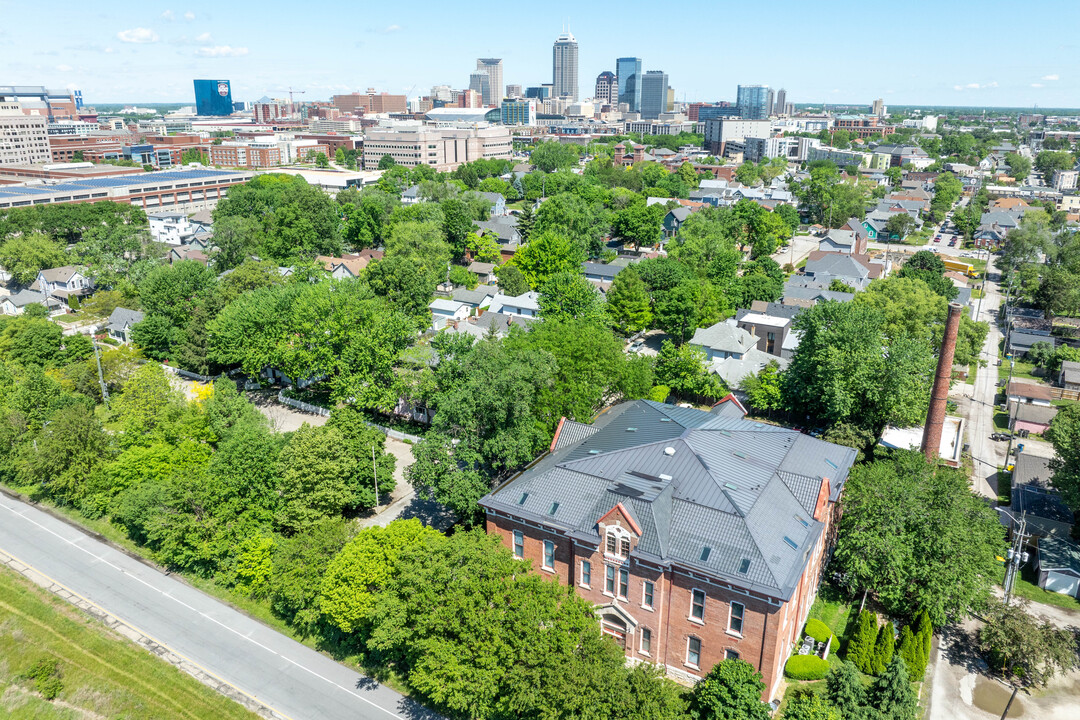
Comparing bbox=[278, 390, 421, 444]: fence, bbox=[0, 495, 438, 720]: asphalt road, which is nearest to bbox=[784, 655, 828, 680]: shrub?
bbox=[0, 495, 438, 720]: asphalt road

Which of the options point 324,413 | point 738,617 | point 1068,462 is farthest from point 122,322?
point 1068,462

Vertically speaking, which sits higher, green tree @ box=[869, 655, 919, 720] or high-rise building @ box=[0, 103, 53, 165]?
high-rise building @ box=[0, 103, 53, 165]

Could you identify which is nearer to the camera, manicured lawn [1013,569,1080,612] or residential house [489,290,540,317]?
manicured lawn [1013,569,1080,612]

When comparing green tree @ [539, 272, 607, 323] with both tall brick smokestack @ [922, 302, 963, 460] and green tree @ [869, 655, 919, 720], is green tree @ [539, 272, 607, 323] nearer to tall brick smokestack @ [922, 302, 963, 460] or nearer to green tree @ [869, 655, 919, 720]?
tall brick smokestack @ [922, 302, 963, 460]

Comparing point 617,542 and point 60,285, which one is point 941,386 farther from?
point 60,285

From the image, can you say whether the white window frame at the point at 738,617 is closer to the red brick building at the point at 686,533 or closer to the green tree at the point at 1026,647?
the red brick building at the point at 686,533

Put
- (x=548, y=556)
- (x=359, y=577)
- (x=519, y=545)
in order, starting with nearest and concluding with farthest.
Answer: (x=359, y=577) → (x=548, y=556) → (x=519, y=545)
